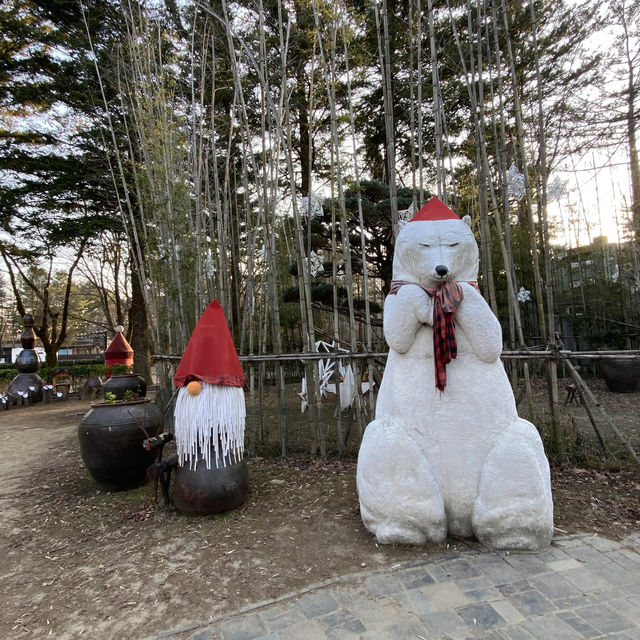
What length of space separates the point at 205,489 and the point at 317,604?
3.88ft

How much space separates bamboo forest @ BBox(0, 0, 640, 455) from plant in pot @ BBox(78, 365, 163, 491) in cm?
109

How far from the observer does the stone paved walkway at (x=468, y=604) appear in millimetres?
1561

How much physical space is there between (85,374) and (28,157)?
5.25 metres

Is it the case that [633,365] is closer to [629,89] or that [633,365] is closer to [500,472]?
[629,89]

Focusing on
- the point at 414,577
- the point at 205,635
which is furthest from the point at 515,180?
the point at 205,635

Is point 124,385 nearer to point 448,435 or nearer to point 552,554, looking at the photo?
point 448,435

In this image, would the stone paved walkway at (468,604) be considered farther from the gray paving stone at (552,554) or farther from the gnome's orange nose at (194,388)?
the gnome's orange nose at (194,388)

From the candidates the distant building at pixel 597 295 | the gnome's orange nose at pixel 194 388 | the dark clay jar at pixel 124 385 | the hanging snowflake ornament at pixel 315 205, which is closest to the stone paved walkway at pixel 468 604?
the gnome's orange nose at pixel 194 388

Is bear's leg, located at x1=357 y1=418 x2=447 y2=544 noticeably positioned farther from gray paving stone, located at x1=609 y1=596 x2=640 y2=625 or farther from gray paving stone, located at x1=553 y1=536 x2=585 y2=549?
gray paving stone, located at x1=609 y1=596 x2=640 y2=625

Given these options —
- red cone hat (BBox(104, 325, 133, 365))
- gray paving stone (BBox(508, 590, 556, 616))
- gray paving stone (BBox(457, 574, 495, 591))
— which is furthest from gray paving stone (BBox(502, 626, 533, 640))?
red cone hat (BBox(104, 325, 133, 365))

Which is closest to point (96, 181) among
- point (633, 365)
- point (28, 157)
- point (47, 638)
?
point (28, 157)

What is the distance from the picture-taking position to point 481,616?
1.63m

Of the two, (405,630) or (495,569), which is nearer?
(405,630)

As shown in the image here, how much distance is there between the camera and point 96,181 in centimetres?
864
